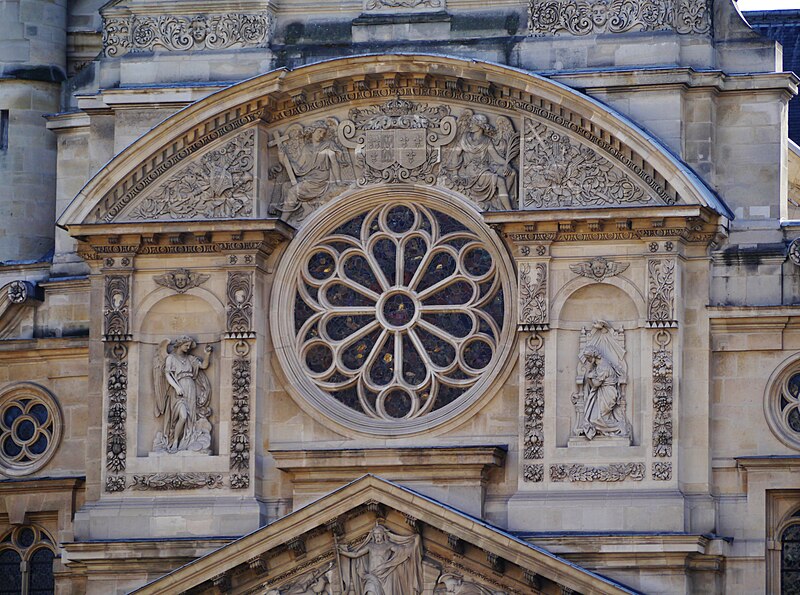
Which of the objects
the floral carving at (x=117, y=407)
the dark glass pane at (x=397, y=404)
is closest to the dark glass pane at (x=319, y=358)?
the dark glass pane at (x=397, y=404)

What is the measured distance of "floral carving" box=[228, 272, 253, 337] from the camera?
3459 cm

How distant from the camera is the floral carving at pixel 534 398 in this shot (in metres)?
33.7

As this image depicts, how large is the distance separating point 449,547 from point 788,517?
380 centimetres

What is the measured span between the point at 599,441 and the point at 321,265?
3.94 m

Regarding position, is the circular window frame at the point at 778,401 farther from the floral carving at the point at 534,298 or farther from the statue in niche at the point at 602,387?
the floral carving at the point at 534,298

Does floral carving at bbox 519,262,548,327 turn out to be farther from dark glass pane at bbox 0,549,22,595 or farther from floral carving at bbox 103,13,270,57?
dark glass pane at bbox 0,549,22,595

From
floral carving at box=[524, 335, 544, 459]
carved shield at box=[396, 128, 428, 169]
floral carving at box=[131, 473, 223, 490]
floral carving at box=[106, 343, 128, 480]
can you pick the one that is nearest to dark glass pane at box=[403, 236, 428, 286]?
carved shield at box=[396, 128, 428, 169]

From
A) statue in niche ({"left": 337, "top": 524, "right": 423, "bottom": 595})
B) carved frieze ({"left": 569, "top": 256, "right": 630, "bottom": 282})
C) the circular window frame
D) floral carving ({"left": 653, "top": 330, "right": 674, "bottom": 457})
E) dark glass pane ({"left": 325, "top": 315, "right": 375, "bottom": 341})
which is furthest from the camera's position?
dark glass pane ({"left": 325, "top": 315, "right": 375, "bottom": 341})

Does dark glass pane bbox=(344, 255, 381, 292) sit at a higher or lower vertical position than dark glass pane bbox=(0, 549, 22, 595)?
higher

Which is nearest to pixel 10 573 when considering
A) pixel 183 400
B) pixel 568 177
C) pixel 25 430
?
pixel 25 430

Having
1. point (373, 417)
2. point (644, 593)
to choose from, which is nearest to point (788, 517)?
point (644, 593)

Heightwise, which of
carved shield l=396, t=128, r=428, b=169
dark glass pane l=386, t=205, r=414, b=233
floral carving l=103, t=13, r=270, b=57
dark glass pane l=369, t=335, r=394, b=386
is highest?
floral carving l=103, t=13, r=270, b=57

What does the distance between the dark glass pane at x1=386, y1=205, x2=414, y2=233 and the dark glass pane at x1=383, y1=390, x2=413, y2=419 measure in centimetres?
187

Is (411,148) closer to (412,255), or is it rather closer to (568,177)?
(412,255)
